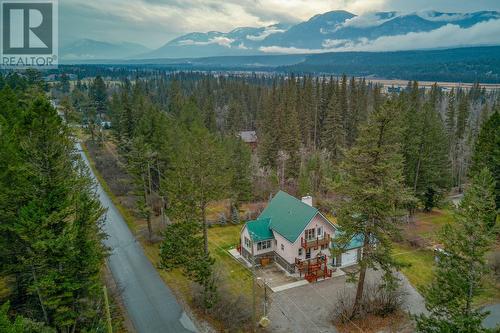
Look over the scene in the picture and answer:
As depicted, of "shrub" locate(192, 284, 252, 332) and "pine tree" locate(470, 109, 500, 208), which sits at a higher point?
"pine tree" locate(470, 109, 500, 208)

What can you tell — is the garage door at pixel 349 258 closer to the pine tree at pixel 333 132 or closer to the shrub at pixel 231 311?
the shrub at pixel 231 311

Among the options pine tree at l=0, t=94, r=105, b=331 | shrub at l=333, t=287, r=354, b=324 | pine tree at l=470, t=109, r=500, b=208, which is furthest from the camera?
pine tree at l=470, t=109, r=500, b=208

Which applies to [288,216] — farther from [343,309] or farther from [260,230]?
[343,309]

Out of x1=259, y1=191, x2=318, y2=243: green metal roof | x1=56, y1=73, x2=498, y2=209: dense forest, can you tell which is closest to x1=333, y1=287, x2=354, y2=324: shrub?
x1=259, y1=191, x2=318, y2=243: green metal roof

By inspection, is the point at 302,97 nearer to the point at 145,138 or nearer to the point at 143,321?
the point at 145,138

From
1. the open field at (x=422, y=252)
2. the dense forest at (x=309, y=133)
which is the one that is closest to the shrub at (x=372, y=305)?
the open field at (x=422, y=252)

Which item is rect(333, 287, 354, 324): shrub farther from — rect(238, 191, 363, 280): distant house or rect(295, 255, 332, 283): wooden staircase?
rect(238, 191, 363, 280): distant house

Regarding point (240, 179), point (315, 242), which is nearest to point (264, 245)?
point (315, 242)
